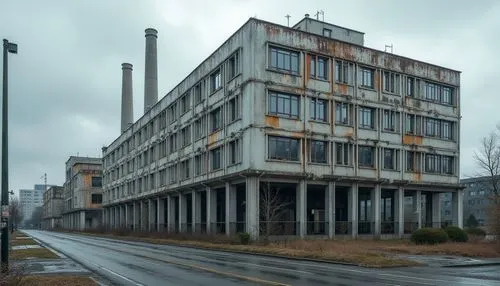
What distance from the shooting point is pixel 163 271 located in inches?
758

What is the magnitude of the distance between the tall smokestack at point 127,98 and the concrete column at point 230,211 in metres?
49.2

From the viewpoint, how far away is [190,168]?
55.2m

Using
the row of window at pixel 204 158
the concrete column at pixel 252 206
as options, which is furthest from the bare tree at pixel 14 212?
the concrete column at pixel 252 206

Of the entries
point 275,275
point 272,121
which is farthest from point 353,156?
point 275,275

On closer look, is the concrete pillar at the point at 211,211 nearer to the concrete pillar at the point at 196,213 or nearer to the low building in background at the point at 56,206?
the concrete pillar at the point at 196,213

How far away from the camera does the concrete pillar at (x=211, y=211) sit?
48656mm

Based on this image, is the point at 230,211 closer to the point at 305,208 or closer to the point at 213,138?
the point at 305,208

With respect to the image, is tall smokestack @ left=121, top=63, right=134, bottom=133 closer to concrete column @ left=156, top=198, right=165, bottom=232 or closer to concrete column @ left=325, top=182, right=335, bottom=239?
concrete column @ left=156, top=198, right=165, bottom=232

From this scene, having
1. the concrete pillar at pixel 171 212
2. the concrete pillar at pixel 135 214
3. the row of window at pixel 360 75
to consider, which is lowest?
the concrete pillar at pixel 135 214

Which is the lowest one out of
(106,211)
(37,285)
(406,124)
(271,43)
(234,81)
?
(106,211)

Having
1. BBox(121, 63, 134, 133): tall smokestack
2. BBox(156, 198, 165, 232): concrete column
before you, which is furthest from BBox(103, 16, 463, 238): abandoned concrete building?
BBox(121, 63, 134, 133): tall smokestack

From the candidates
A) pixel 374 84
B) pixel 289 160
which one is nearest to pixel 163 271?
pixel 289 160

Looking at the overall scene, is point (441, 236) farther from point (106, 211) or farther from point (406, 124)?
point (106, 211)

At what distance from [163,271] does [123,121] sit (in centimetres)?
7528
